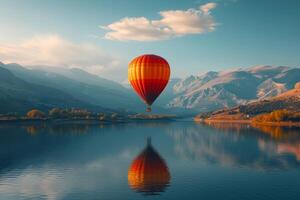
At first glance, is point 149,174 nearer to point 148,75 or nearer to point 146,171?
point 146,171

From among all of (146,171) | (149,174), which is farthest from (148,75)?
(149,174)

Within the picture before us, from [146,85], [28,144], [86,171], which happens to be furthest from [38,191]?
[28,144]

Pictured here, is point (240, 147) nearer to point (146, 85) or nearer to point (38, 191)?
point (146, 85)

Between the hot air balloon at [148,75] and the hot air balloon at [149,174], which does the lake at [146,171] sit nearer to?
the hot air balloon at [149,174]

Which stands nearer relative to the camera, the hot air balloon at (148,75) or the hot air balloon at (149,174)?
the hot air balloon at (149,174)

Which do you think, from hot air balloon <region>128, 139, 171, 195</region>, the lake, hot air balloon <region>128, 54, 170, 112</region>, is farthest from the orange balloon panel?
the lake

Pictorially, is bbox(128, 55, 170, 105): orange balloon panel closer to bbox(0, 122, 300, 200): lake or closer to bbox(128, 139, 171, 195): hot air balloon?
bbox(128, 139, 171, 195): hot air balloon

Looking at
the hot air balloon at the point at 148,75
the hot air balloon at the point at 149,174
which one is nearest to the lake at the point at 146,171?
the hot air balloon at the point at 149,174
